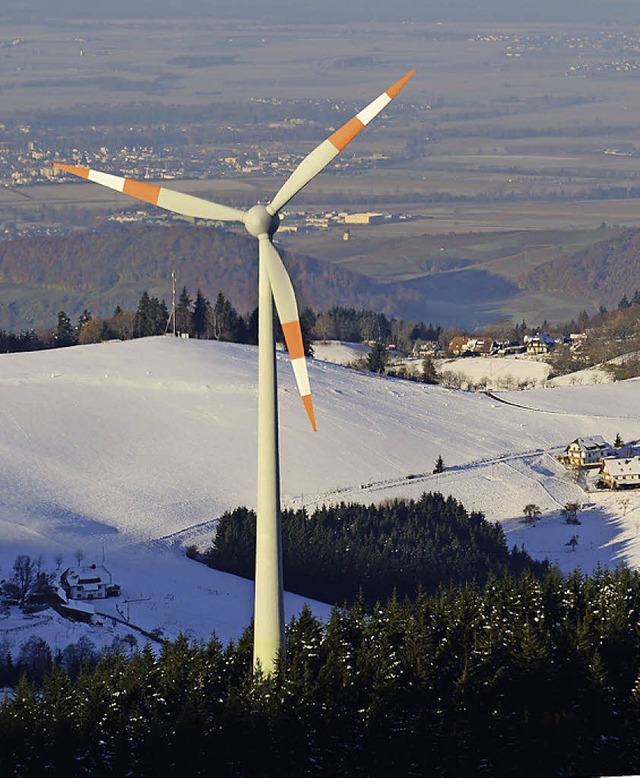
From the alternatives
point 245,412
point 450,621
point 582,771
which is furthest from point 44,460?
point 582,771

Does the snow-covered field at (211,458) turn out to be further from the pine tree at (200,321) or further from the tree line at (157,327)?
the pine tree at (200,321)

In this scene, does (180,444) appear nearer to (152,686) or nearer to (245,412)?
(245,412)

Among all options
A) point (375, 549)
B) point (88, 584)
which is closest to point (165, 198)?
point (88, 584)

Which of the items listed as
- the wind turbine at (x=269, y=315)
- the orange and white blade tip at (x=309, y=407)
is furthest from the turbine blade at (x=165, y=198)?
the orange and white blade tip at (x=309, y=407)

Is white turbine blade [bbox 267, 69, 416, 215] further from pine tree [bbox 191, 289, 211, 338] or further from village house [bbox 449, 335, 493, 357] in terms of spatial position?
village house [bbox 449, 335, 493, 357]

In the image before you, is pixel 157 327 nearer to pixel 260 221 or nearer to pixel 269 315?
pixel 269 315
